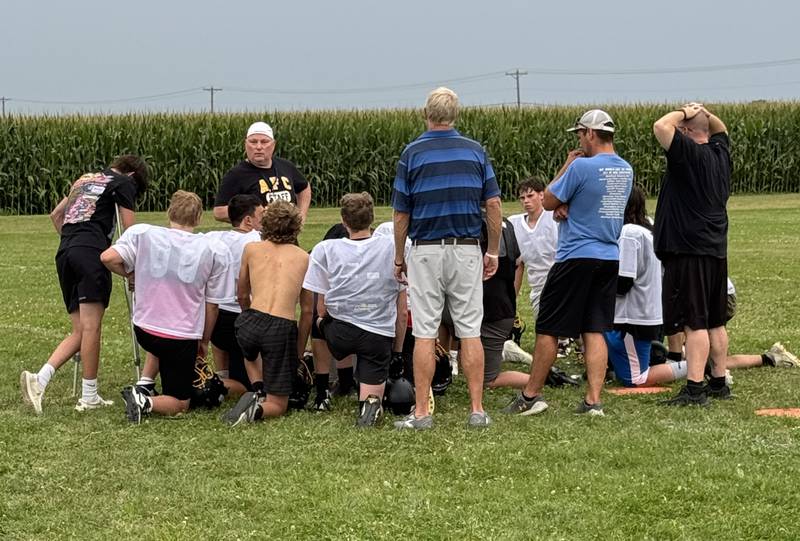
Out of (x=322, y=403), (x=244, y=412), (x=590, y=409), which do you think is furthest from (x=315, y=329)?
(x=590, y=409)

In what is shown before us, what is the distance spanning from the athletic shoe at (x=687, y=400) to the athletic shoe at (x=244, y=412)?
2.68 metres

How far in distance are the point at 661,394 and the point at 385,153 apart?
22121 mm

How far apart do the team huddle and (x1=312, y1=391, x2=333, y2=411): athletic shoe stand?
18 mm

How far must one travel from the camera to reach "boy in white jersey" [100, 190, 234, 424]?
6.52m

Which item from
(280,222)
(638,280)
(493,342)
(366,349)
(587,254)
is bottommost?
(493,342)

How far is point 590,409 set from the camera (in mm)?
6457

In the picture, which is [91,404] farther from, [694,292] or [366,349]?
[694,292]

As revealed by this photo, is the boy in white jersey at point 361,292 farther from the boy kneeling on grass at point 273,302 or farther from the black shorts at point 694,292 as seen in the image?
the black shorts at point 694,292

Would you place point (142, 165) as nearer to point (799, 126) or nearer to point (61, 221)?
point (61, 221)

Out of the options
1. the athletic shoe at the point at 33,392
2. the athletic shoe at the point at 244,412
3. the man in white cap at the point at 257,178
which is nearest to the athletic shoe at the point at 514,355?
the man in white cap at the point at 257,178

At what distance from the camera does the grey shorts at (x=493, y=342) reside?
741cm

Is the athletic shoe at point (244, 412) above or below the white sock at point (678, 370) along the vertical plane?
above

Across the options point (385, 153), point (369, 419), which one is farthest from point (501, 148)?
point (369, 419)

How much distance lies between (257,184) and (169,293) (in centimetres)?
159
